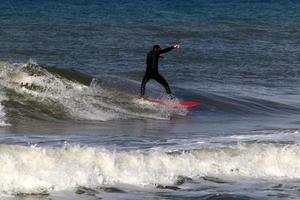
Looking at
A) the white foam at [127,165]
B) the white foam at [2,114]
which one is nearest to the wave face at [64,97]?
the white foam at [2,114]

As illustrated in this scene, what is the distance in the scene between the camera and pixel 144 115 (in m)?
17.7

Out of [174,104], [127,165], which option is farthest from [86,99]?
[127,165]

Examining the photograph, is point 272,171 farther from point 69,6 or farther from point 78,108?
point 69,6

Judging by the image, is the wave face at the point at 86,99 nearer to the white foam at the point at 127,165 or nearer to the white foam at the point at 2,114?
the white foam at the point at 2,114

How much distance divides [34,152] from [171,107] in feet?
25.2

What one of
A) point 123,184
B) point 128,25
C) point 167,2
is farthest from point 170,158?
point 167,2

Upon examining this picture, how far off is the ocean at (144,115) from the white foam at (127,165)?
2 cm

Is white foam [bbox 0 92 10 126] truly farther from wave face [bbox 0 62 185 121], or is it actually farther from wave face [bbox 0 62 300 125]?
wave face [bbox 0 62 185 121]

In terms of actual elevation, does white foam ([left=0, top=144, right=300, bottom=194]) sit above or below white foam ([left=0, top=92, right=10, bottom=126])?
below

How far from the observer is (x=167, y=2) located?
64.0 meters

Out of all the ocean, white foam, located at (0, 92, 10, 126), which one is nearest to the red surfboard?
the ocean

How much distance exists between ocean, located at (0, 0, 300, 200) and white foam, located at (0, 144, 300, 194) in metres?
0.02

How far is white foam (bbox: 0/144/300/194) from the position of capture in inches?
408

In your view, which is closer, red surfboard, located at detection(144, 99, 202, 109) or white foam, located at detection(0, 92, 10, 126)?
white foam, located at detection(0, 92, 10, 126)
